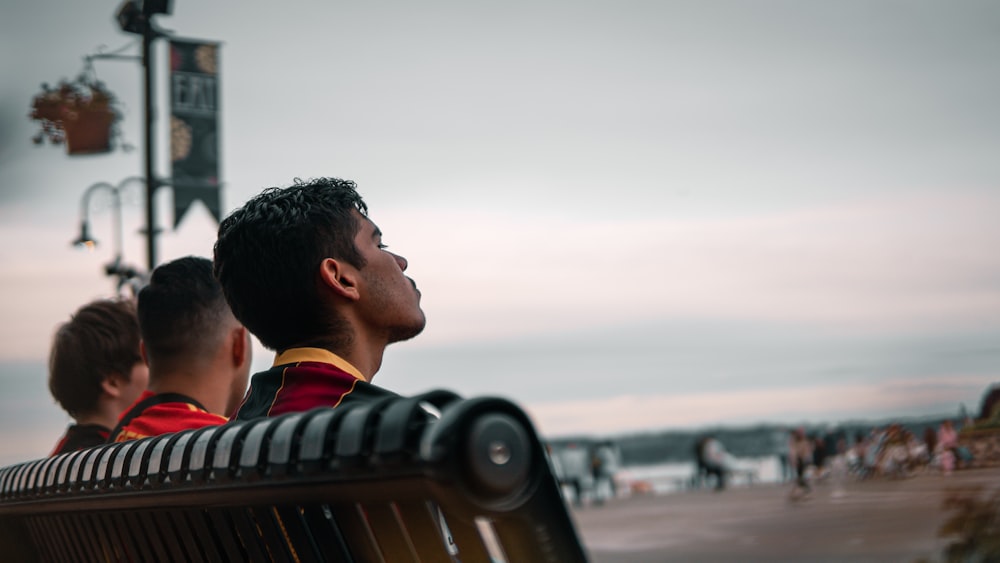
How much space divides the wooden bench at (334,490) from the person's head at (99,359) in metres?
2.17

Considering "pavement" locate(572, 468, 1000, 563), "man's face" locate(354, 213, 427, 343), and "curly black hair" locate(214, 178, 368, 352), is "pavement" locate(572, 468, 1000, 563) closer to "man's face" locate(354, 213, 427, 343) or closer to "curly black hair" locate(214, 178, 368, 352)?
"man's face" locate(354, 213, 427, 343)

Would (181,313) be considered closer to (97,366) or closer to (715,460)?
(97,366)

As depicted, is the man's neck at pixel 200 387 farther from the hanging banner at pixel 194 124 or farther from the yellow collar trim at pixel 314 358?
the hanging banner at pixel 194 124

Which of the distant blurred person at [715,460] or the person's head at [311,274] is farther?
the distant blurred person at [715,460]

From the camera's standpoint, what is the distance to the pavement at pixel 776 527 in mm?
14105

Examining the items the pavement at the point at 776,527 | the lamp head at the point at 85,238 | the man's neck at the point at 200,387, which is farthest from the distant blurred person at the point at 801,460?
the man's neck at the point at 200,387

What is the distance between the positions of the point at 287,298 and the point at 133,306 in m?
2.25

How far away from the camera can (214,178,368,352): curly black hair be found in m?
2.21

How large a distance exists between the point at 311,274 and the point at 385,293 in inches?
Result: 5.8

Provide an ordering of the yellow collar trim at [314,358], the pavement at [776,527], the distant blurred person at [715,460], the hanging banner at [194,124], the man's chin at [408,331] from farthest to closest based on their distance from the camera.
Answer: the distant blurred person at [715,460]
the pavement at [776,527]
the hanging banner at [194,124]
the man's chin at [408,331]
the yellow collar trim at [314,358]

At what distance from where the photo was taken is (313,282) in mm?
2205

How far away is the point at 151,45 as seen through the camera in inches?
331

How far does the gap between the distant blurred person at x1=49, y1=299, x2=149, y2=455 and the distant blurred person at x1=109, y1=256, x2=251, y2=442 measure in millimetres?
797

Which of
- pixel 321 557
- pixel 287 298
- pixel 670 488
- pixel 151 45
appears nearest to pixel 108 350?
pixel 287 298
